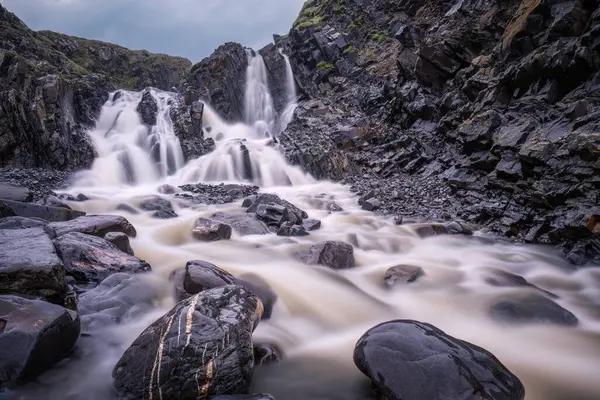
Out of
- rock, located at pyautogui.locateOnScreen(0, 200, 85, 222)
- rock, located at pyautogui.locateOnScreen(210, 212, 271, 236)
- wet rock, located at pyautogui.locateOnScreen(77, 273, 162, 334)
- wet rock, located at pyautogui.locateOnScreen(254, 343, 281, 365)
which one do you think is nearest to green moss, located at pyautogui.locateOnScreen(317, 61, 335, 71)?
rock, located at pyautogui.locateOnScreen(210, 212, 271, 236)

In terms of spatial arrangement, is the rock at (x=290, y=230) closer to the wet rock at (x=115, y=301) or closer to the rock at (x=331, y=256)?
the rock at (x=331, y=256)

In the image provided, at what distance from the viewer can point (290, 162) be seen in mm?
20469

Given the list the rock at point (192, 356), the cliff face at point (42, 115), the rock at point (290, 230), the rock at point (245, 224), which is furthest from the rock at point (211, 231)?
the cliff face at point (42, 115)

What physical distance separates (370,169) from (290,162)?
515 cm

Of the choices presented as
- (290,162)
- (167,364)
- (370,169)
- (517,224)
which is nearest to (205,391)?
(167,364)

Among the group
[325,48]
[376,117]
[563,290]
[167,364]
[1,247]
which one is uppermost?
[325,48]

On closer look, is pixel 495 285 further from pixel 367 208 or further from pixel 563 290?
pixel 367 208

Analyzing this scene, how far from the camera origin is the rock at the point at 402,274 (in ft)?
21.4

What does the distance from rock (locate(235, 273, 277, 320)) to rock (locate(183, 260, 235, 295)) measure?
277mm

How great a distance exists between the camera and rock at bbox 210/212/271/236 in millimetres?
9711

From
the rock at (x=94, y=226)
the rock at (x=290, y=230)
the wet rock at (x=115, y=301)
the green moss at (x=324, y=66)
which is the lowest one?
the wet rock at (x=115, y=301)

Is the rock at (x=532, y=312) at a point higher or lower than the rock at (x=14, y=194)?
lower

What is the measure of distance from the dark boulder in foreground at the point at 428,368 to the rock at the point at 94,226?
6.36m

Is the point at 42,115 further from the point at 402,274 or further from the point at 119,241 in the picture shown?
the point at 402,274
